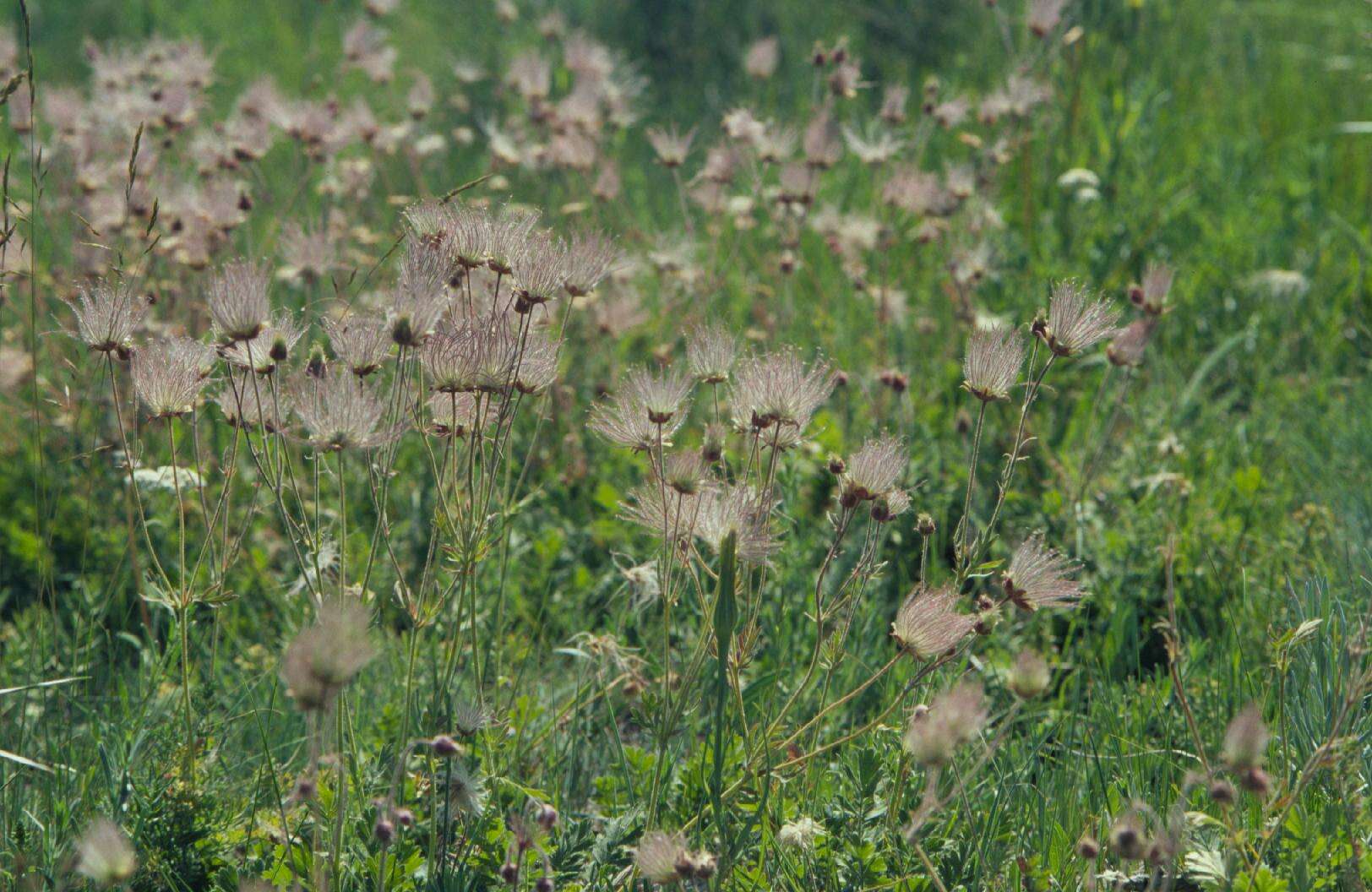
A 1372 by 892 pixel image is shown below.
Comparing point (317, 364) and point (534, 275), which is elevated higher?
point (534, 275)

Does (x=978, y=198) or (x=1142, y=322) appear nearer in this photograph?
(x=1142, y=322)

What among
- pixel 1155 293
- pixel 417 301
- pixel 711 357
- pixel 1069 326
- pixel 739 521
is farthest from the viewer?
pixel 1155 293

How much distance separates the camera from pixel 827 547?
3281 millimetres

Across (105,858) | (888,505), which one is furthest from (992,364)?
(105,858)

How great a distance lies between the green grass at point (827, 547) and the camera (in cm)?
218

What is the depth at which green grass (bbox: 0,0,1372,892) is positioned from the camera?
2180mm

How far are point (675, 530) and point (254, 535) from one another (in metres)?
1.82

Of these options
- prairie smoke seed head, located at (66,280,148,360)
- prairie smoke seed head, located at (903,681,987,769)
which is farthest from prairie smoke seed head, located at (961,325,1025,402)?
prairie smoke seed head, located at (66,280,148,360)

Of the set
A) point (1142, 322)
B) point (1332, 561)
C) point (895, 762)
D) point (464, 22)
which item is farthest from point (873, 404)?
point (464, 22)

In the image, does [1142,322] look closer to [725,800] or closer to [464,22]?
[725,800]

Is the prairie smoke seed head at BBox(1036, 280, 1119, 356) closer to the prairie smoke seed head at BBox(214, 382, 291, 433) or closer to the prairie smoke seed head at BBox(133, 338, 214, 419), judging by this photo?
the prairie smoke seed head at BBox(214, 382, 291, 433)

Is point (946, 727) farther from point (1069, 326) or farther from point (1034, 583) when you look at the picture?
point (1069, 326)

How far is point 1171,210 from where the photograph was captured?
15.4 feet

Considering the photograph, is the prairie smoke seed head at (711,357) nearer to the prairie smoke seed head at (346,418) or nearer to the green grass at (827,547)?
the green grass at (827,547)
